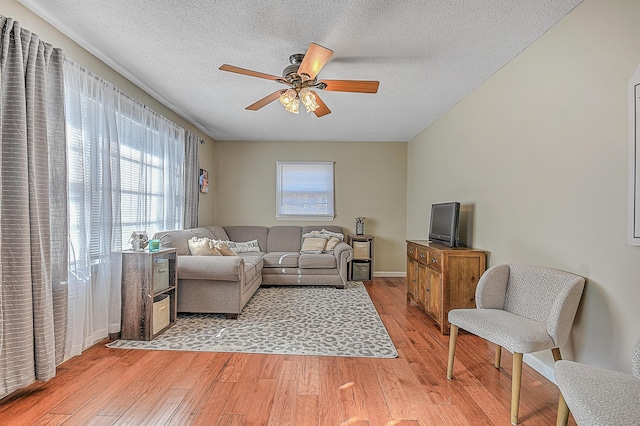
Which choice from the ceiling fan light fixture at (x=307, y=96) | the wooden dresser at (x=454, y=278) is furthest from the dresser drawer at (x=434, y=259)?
the ceiling fan light fixture at (x=307, y=96)

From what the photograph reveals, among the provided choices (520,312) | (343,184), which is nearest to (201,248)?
(343,184)

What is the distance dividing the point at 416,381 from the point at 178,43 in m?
3.12

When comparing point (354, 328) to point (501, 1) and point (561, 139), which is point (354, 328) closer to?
point (561, 139)

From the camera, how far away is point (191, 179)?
4.70m

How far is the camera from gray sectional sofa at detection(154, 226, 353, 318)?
336cm

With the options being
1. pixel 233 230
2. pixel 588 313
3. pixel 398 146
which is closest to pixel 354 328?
pixel 588 313

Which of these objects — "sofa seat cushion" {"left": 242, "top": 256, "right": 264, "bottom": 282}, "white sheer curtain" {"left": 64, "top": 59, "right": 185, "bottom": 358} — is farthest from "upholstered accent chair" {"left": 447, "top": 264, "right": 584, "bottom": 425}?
"white sheer curtain" {"left": 64, "top": 59, "right": 185, "bottom": 358}

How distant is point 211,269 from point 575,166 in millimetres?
3228

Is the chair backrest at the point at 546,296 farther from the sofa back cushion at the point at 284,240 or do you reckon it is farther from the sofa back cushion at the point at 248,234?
the sofa back cushion at the point at 248,234

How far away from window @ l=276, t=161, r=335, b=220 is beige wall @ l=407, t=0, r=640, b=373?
311 centimetres

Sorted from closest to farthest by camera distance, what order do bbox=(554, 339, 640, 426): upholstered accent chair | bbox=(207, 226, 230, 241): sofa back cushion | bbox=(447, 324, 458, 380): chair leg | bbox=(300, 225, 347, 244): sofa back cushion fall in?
bbox=(554, 339, 640, 426): upholstered accent chair
bbox=(447, 324, 458, 380): chair leg
bbox=(207, 226, 230, 241): sofa back cushion
bbox=(300, 225, 347, 244): sofa back cushion

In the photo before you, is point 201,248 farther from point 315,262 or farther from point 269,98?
→ point 269,98

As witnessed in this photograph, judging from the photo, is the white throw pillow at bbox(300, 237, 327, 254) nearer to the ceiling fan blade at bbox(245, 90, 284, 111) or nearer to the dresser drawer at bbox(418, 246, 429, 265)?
the dresser drawer at bbox(418, 246, 429, 265)

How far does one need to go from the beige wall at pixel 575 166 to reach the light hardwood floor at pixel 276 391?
61 cm
